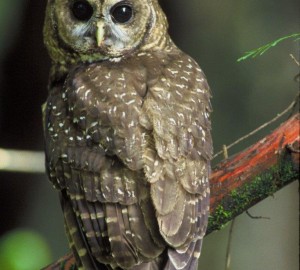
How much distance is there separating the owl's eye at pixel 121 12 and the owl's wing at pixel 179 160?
1.46 feet

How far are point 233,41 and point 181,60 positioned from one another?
212 centimetres

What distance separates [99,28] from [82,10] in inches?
6.2

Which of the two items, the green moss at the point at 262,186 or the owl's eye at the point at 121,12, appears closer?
the green moss at the point at 262,186

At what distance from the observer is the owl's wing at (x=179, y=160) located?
4.27 metres

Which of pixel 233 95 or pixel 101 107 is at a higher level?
pixel 101 107

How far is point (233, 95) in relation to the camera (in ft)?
23.0

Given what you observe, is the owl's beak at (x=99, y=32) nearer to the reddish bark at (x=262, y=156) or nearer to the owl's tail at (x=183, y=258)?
the reddish bark at (x=262, y=156)

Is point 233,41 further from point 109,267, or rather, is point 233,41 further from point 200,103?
point 109,267

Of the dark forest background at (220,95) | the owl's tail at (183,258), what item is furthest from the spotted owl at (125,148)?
the dark forest background at (220,95)

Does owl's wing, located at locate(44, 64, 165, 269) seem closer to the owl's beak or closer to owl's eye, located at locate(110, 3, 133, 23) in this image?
the owl's beak

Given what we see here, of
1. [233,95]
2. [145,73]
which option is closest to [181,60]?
[145,73]

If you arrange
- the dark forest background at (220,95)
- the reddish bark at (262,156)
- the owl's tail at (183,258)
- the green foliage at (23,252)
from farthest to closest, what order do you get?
the dark forest background at (220,95) < the green foliage at (23,252) < the reddish bark at (262,156) < the owl's tail at (183,258)

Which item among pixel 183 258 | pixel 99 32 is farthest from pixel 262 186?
pixel 99 32

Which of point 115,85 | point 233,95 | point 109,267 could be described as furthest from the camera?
point 233,95
